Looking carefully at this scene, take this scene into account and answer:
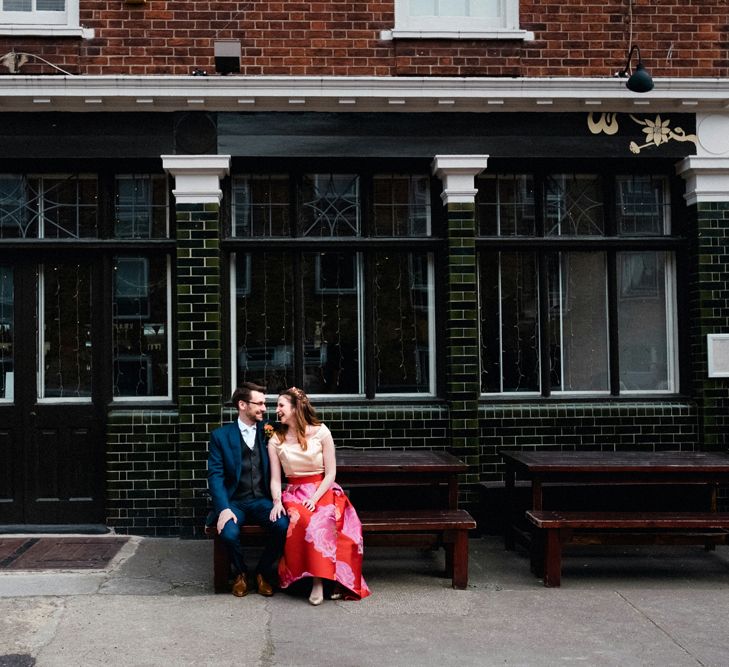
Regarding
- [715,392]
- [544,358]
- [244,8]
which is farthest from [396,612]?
[244,8]

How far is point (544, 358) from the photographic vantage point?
29.2 ft

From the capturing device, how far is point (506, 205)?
8898 mm

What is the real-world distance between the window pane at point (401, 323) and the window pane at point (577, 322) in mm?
1359

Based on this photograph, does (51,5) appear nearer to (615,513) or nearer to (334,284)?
(334,284)

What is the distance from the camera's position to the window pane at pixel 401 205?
8.80 meters

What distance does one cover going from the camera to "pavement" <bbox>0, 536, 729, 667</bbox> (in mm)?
5176

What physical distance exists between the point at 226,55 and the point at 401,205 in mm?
2287

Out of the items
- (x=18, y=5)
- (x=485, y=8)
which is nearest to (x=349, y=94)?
(x=485, y=8)

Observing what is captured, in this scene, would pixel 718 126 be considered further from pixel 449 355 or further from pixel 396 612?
pixel 396 612

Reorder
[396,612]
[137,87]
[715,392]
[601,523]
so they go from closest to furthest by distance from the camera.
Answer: [396,612] → [601,523] → [137,87] → [715,392]

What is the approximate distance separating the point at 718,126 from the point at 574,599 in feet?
17.0

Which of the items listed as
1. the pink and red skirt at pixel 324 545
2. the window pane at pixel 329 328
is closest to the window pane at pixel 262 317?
the window pane at pixel 329 328

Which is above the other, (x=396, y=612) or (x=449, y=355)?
(x=449, y=355)

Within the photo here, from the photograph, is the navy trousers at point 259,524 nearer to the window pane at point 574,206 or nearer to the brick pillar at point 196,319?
the brick pillar at point 196,319
